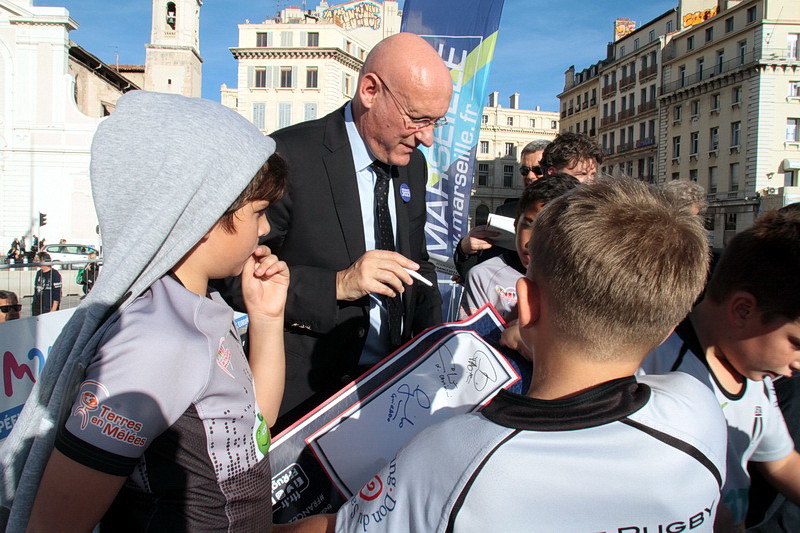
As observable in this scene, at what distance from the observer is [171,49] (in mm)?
46469

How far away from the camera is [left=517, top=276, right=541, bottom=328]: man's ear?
45.3 inches

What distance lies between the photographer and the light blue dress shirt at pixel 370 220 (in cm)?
220

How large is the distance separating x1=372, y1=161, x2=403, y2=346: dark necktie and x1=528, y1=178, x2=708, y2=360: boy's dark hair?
1169 mm

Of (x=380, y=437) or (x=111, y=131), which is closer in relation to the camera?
(x=111, y=131)

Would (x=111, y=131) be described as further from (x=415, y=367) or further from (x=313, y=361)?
(x=313, y=361)

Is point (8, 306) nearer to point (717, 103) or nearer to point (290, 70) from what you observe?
point (290, 70)

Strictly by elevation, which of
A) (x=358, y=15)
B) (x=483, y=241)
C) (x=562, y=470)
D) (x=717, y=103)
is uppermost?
(x=358, y=15)

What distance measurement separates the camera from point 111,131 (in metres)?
1.21

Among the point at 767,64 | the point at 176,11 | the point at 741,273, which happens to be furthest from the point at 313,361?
the point at 176,11

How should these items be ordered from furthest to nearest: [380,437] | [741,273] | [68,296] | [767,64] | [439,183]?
[767,64] < [68,296] < [439,183] < [741,273] < [380,437]

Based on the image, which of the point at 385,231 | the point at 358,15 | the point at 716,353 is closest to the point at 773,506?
the point at 716,353

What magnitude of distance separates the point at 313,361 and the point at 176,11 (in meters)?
52.8

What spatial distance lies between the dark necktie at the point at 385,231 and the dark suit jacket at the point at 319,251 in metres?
0.08
